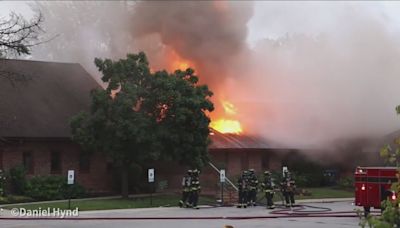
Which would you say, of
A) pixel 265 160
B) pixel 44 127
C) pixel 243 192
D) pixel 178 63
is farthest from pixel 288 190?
pixel 44 127

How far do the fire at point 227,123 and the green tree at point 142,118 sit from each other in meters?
6.38

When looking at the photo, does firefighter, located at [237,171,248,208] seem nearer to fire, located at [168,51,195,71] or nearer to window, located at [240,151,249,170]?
fire, located at [168,51,195,71]

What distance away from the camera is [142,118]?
2470cm

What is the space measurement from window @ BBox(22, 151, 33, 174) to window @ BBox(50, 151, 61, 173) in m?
0.99

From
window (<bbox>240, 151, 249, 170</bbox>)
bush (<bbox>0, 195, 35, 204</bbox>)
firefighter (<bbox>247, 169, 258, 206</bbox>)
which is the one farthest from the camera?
window (<bbox>240, 151, 249, 170</bbox>)

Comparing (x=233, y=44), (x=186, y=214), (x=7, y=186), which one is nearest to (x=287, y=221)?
(x=186, y=214)

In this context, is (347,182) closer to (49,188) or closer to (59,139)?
(59,139)

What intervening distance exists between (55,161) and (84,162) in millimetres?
1442

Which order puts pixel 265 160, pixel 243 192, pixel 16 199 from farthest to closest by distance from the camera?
pixel 265 160 < pixel 16 199 < pixel 243 192

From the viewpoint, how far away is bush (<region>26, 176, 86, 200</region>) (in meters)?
25.8

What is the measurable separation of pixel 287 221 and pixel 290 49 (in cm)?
1810

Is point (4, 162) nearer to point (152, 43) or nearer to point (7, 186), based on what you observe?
point (7, 186)

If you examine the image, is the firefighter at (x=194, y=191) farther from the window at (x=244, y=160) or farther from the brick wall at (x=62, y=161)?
the window at (x=244, y=160)

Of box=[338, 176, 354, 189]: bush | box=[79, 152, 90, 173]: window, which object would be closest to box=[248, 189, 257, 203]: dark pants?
box=[79, 152, 90, 173]: window
